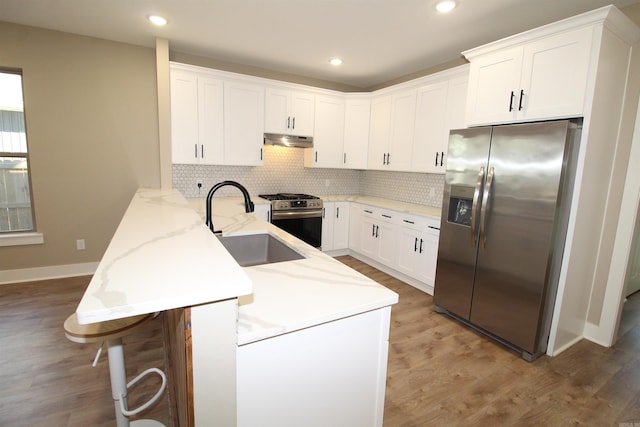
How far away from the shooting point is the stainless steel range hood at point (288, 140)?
4.14 meters

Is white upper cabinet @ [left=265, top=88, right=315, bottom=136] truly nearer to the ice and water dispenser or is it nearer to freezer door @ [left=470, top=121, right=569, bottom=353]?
the ice and water dispenser

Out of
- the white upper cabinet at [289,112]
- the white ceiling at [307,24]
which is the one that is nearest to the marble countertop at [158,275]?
the white ceiling at [307,24]

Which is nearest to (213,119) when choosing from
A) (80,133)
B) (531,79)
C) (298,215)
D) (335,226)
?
(80,133)

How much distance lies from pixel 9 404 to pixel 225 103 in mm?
3242

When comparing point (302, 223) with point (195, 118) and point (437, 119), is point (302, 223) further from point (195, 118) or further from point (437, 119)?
point (437, 119)

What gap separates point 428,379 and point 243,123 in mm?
3388

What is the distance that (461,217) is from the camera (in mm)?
2777

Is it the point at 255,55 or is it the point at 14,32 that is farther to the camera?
the point at 255,55

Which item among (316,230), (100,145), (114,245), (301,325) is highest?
(100,145)

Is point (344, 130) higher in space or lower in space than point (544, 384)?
higher

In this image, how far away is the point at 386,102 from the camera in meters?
4.24

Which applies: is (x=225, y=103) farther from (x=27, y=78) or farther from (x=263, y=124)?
(x=27, y=78)

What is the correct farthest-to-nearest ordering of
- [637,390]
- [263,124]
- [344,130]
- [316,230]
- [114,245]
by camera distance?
1. [344,130]
2. [316,230]
3. [263,124]
4. [637,390]
5. [114,245]

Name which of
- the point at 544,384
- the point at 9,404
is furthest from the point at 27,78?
the point at 544,384
